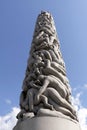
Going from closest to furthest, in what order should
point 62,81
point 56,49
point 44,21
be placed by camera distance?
point 62,81, point 56,49, point 44,21

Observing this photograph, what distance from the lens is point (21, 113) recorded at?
9328 millimetres

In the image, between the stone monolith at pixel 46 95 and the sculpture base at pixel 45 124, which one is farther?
the stone monolith at pixel 46 95

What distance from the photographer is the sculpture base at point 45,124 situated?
27.1ft

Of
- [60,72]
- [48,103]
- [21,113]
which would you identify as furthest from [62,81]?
[21,113]

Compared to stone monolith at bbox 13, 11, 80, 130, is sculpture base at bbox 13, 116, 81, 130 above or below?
below

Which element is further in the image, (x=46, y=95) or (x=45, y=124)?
(x=46, y=95)

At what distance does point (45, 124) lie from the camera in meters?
8.29

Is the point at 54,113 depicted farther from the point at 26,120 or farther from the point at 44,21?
the point at 44,21

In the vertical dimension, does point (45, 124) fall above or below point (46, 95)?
below

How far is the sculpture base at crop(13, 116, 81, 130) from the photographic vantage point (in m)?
8.25

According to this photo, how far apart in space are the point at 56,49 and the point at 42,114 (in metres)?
4.25

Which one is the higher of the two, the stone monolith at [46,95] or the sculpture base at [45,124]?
the stone monolith at [46,95]

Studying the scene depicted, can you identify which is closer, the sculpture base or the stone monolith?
the sculpture base

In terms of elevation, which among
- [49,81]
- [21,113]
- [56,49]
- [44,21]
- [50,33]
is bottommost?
[21,113]
